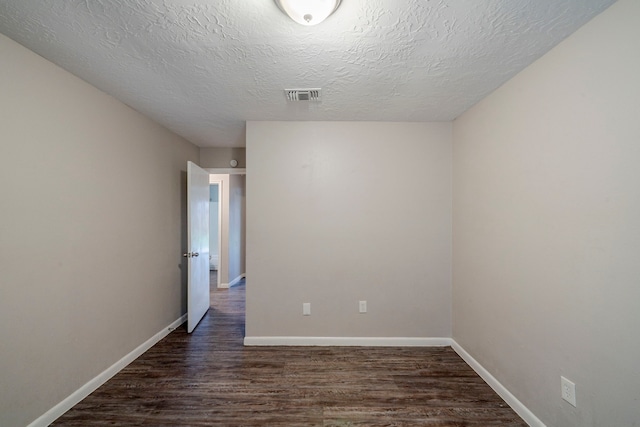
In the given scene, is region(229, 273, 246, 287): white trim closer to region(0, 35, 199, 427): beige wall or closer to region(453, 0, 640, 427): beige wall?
region(0, 35, 199, 427): beige wall

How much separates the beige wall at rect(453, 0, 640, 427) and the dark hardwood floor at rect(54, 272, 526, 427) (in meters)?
0.43

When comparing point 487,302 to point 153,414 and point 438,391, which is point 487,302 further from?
point 153,414

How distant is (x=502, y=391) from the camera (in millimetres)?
1854

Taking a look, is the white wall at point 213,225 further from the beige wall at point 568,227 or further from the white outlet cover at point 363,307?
the beige wall at point 568,227

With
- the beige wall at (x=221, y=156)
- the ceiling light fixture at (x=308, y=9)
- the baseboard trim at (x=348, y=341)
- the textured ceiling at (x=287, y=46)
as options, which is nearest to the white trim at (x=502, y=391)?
the baseboard trim at (x=348, y=341)

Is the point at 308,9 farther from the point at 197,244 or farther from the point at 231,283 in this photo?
the point at 231,283

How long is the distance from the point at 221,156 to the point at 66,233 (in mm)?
2184

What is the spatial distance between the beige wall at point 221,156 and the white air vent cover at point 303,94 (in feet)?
5.85

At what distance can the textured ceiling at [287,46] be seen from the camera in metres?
1.21

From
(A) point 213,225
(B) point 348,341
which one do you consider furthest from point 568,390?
(A) point 213,225

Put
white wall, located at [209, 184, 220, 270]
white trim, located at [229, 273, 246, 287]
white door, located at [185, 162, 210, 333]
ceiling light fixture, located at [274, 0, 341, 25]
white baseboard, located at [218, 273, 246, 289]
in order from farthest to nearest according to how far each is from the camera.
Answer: white wall, located at [209, 184, 220, 270], white trim, located at [229, 273, 246, 287], white baseboard, located at [218, 273, 246, 289], white door, located at [185, 162, 210, 333], ceiling light fixture, located at [274, 0, 341, 25]

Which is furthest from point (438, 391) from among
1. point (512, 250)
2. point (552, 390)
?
point (512, 250)

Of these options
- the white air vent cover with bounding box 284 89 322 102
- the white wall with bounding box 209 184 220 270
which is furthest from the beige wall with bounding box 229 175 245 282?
the white air vent cover with bounding box 284 89 322 102

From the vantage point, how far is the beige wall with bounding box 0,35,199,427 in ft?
4.67
